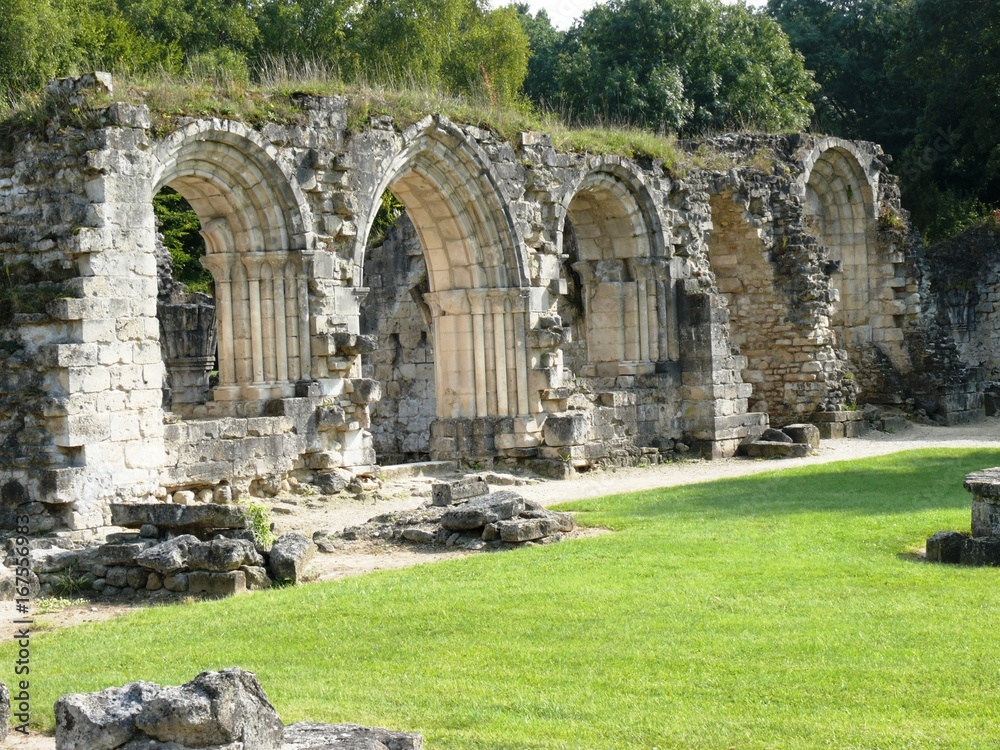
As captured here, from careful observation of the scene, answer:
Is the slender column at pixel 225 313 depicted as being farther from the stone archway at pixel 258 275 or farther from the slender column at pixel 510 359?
the slender column at pixel 510 359

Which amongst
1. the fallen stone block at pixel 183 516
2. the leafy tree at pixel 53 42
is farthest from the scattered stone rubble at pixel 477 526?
the leafy tree at pixel 53 42

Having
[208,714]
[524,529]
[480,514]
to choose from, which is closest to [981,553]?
[524,529]

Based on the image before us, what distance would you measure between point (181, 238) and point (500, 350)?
39.4ft

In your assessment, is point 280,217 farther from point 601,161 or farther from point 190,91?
point 601,161

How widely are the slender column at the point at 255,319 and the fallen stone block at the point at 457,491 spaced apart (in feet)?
Result: 8.19

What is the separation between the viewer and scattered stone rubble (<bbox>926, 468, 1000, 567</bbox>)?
8914mm

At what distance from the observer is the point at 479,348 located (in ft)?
54.0

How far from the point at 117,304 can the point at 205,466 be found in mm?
1705

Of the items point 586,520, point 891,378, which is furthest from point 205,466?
point 891,378

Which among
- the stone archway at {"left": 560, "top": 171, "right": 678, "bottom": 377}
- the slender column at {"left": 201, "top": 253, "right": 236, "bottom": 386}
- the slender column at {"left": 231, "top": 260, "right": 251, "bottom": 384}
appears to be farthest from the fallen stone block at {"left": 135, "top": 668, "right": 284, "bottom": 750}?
the stone archway at {"left": 560, "top": 171, "right": 678, "bottom": 377}

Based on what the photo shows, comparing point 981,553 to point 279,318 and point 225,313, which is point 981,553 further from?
point 225,313

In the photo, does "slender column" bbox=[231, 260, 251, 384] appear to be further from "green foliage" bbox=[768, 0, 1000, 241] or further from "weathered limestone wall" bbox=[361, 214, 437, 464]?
"green foliage" bbox=[768, 0, 1000, 241]

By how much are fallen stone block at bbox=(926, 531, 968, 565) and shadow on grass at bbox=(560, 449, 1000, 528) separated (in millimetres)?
2114

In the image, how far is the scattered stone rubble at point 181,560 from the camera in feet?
29.6
